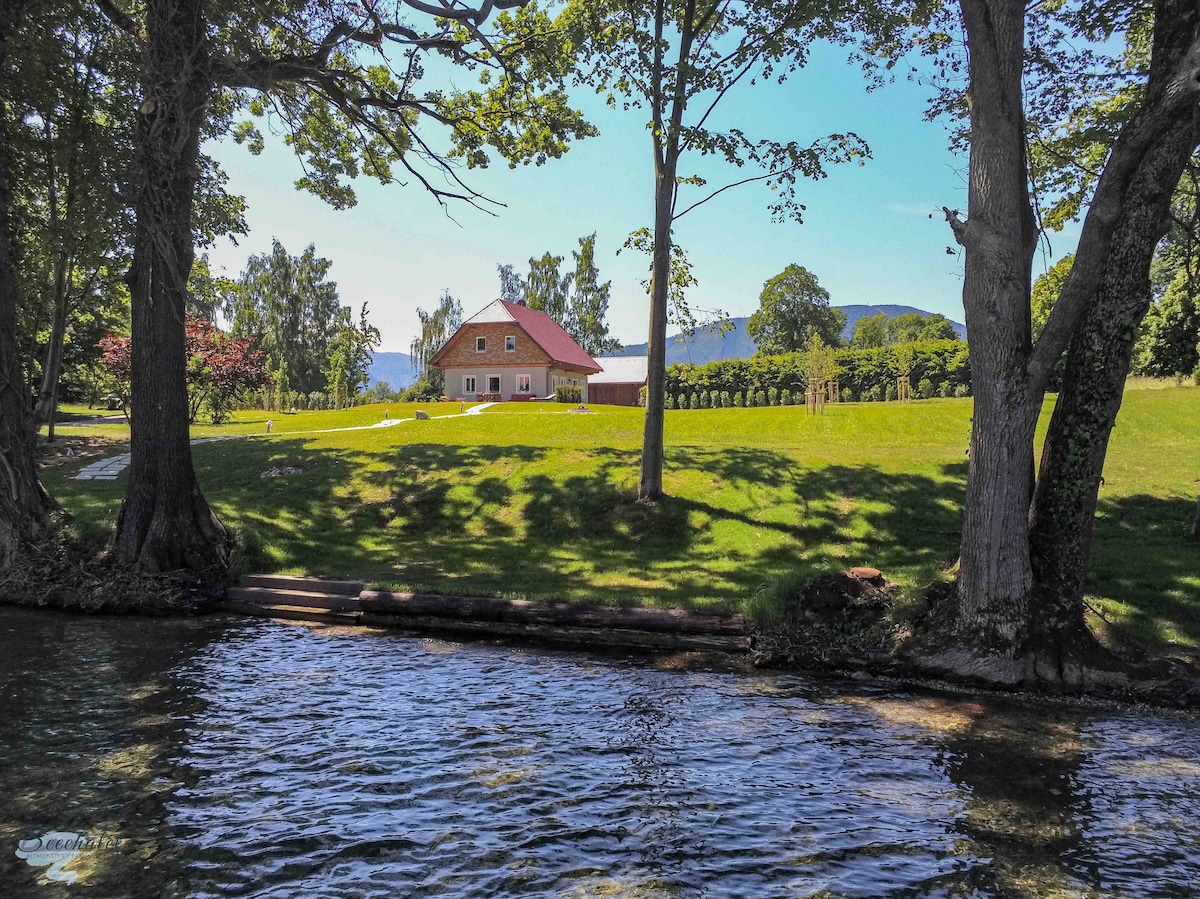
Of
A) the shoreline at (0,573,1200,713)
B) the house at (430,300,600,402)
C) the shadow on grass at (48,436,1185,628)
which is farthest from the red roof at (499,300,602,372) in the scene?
the shoreline at (0,573,1200,713)

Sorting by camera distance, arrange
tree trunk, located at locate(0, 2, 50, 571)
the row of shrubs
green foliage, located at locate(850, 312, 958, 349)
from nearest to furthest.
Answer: tree trunk, located at locate(0, 2, 50, 571) < the row of shrubs < green foliage, located at locate(850, 312, 958, 349)

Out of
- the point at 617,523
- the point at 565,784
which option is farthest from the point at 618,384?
the point at 565,784

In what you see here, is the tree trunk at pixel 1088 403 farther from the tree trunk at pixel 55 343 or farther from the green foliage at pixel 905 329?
the green foliage at pixel 905 329

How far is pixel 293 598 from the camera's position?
11914mm

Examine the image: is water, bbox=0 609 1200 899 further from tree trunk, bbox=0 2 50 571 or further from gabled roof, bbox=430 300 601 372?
gabled roof, bbox=430 300 601 372

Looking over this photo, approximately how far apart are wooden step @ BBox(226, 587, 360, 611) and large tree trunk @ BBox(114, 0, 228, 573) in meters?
0.80

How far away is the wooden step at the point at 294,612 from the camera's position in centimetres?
1146

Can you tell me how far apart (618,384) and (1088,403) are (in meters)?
58.0

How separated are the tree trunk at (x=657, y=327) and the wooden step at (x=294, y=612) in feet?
24.3

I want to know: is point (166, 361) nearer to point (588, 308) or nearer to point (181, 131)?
point (181, 131)

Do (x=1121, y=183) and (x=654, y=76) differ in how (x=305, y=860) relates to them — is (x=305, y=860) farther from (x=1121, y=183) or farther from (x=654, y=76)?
(x=654, y=76)

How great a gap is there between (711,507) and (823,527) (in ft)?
8.39

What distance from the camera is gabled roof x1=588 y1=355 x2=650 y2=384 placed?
6744cm

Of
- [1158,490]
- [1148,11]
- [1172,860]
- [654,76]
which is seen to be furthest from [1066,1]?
[1172,860]
